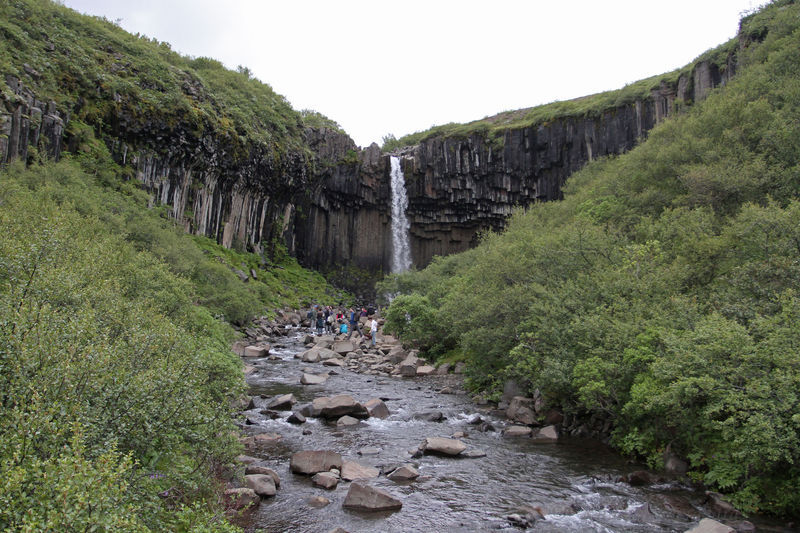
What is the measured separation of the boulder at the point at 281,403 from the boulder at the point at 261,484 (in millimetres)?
7296

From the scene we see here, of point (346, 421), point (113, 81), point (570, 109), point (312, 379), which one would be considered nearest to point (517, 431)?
point (346, 421)

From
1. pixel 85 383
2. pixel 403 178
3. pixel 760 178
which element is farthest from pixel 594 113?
pixel 85 383

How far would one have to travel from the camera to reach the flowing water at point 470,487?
31.0 feet

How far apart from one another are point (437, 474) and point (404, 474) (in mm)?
953

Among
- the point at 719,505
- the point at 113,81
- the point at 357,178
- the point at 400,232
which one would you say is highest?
the point at 357,178

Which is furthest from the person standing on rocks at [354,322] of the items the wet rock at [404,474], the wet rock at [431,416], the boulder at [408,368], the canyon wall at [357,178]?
the wet rock at [404,474]

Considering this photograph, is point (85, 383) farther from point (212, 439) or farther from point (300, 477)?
point (300, 477)

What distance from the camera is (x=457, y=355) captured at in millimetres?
27766

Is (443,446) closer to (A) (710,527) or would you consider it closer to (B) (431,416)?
(B) (431,416)

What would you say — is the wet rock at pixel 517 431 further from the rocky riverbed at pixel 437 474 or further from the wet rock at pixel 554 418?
the wet rock at pixel 554 418

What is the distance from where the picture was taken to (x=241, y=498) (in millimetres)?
9430

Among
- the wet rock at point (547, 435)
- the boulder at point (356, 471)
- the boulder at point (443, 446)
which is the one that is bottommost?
the boulder at point (356, 471)

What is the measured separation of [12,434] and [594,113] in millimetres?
60074

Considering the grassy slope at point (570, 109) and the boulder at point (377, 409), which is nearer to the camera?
the boulder at point (377, 409)
